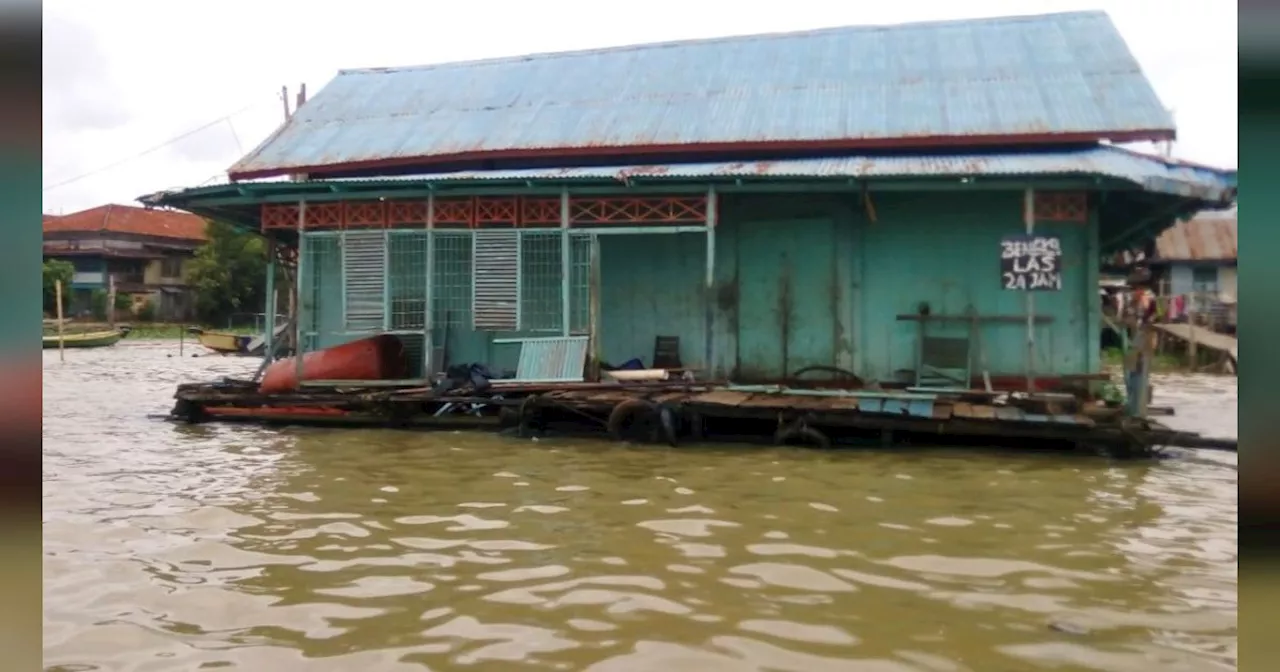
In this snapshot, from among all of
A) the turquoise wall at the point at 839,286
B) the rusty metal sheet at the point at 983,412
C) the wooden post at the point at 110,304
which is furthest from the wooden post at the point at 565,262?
the wooden post at the point at 110,304

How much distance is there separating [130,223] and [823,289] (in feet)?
128

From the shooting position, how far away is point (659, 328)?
12.5m

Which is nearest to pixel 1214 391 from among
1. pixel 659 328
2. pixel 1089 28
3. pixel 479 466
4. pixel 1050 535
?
pixel 1089 28

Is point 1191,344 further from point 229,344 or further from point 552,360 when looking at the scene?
point 229,344

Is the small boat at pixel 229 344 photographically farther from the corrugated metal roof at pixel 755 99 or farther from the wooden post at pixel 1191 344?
the wooden post at pixel 1191 344

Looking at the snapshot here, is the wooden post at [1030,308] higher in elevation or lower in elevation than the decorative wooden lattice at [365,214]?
lower

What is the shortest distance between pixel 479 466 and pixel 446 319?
16.4 ft

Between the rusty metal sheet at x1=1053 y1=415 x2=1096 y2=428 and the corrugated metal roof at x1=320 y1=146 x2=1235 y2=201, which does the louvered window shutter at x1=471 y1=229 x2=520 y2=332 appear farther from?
the rusty metal sheet at x1=1053 y1=415 x2=1096 y2=428

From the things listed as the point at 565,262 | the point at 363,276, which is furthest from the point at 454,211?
the point at 565,262

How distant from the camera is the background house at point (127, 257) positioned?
123 ft

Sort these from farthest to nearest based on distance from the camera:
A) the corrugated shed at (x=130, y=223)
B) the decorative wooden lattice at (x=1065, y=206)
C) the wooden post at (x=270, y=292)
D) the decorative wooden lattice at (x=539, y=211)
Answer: the corrugated shed at (x=130, y=223) < the wooden post at (x=270, y=292) < the decorative wooden lattice at (x=539, y=211) < the decorative wooden lattice at (x=1065, y=206)

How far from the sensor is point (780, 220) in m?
12.1

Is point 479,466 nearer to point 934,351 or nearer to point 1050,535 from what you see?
point 1050,535

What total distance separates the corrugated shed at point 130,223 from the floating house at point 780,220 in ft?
99.3
